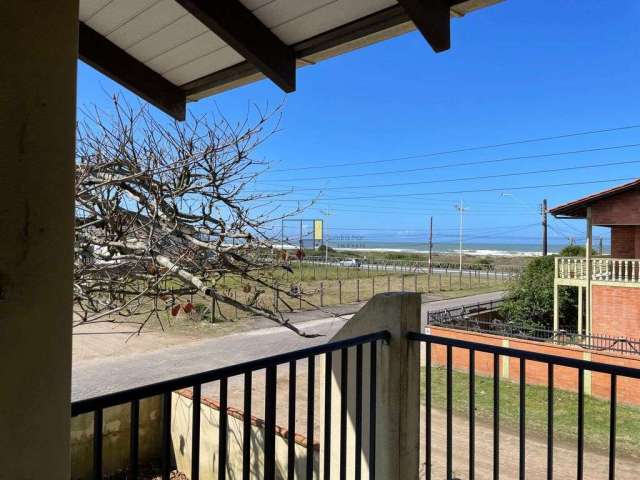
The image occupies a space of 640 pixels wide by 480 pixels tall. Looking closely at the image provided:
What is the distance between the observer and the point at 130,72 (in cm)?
219

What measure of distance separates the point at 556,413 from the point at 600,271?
16.1ft

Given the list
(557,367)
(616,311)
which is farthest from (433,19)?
(616,311)

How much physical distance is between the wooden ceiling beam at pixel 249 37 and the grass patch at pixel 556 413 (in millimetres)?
5012

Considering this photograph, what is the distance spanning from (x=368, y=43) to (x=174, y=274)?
1.95 metres

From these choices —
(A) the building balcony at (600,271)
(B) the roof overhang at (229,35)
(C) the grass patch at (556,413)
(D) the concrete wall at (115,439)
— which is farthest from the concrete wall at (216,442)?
(A) the building balcony at (600,271)

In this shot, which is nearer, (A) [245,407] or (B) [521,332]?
(A) [245,407]

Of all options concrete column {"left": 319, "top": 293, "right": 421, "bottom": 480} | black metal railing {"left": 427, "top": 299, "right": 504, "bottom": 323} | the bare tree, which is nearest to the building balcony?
black metal railing {"left": 427, "top": 299, "right": 504, "bottom": 323}

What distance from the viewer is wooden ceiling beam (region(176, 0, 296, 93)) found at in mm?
1591

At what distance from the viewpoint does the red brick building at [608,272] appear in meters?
9.67

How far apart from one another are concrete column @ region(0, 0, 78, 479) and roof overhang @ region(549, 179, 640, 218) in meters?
11.0

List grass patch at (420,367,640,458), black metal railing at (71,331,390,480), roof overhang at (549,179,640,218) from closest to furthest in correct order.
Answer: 1. black metal railing at (71,331,390,480)
2. grass patch at (420,367,640,458)
3. roof overhang at (549,179,640,218)

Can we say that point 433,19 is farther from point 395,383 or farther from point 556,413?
point 556,413

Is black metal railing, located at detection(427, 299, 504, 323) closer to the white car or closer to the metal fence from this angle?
the metal fence

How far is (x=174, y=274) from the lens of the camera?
117 inches
